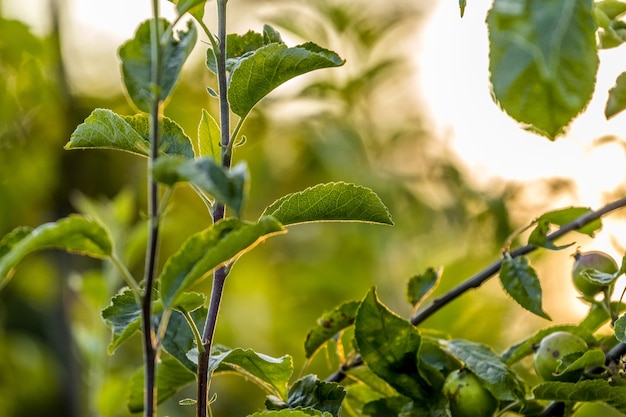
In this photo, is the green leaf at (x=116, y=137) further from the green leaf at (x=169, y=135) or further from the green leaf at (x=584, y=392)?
the green leaf at (x=584, y=392)

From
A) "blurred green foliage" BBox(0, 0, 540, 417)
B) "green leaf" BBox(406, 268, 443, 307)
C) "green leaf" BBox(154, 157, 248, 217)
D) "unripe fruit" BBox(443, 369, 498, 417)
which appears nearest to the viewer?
"green leaf" BBox(154, 157, 248, 217)

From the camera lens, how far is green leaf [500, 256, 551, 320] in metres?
0.58

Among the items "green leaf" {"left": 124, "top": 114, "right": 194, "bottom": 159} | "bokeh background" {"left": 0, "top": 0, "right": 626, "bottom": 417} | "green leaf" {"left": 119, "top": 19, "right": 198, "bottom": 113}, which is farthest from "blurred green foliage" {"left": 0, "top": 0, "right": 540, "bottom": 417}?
"green leaf" {"left": 119, "top": 19, "right": 198, "bottom": 113}

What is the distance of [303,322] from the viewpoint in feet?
5.70

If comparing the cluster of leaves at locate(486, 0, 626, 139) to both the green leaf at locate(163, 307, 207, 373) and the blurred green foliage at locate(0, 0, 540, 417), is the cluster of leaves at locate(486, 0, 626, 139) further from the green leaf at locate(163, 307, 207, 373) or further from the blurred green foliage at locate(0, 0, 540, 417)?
the blurred green foliage at locate(0, 0, 540, 417)

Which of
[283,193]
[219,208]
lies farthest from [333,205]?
[283,193]

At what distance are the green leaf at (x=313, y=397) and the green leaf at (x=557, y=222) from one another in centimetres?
19

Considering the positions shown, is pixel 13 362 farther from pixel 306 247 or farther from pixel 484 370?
pixel 484 370

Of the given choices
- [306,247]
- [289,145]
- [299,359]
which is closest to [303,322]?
[299,359]

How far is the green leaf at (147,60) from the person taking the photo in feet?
1.23

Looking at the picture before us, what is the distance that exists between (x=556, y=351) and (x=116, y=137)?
30 cm

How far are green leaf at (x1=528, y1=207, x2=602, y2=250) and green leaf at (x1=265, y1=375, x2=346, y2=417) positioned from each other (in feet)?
0.62

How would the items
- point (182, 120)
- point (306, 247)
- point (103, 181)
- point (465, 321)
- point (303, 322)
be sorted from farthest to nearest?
1. point (103, 181)
2. point (306, 247)
3. point (182, 120)
4. point (303, 322)
5. point (465, 321)

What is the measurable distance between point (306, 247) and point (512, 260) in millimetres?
1424
